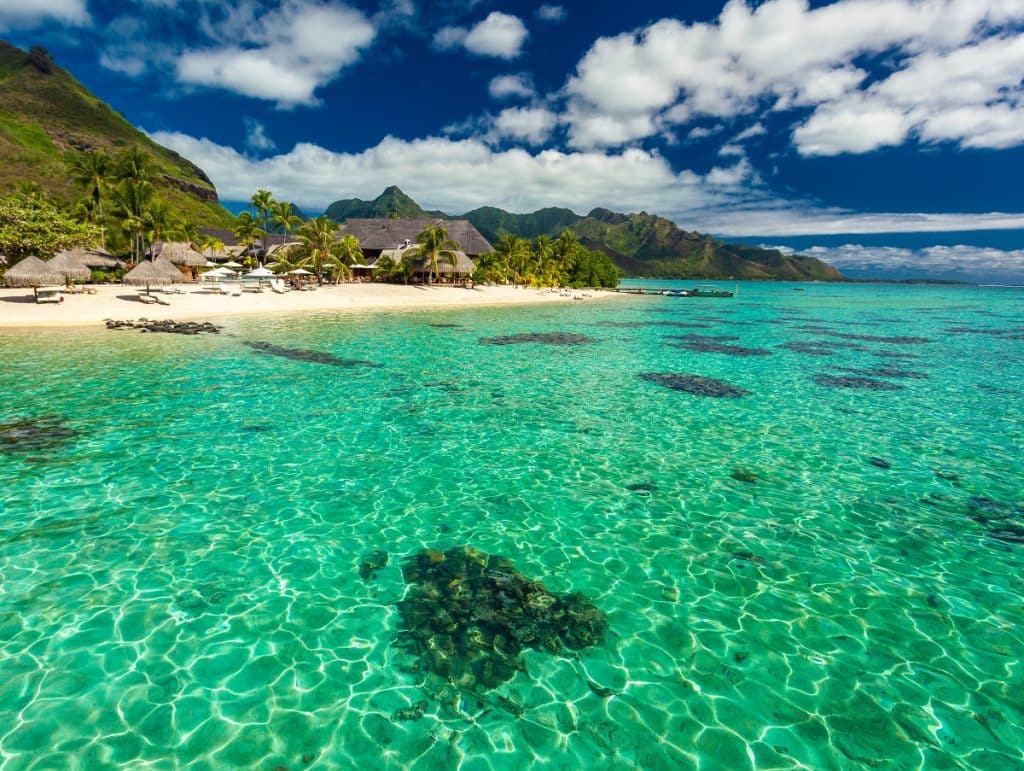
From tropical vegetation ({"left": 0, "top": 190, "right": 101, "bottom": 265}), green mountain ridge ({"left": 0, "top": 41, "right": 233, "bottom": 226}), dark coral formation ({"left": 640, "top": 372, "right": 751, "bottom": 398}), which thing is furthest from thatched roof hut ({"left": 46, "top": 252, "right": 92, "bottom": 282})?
green mountain ridge ({"left": 0, "top": 41, "right": 233, "bottom": 226})

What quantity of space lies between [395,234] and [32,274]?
46599mm

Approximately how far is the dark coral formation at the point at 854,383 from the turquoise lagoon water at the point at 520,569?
399 centimetres

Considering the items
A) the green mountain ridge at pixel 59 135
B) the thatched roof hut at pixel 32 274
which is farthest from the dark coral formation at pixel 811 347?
the green mountain ridge at pixel 59 135

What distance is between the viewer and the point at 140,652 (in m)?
5.32

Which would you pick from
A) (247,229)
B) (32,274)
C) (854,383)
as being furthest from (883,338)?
(247,229)

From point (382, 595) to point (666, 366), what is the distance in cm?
1954

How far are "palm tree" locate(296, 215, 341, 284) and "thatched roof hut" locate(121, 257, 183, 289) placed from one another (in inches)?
762

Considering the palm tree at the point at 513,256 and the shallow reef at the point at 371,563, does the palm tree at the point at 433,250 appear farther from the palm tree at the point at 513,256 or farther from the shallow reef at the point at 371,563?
the shallow reef at the point at 371,563

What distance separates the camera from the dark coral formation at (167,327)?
91.0 ft

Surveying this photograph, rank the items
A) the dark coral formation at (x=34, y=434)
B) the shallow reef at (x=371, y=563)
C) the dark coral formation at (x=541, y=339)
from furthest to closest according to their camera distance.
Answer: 1. the dark coral formation at (x=541, y=339)
2. the dark coral formation at (x=34, y=434)
3. the shallow reef at (x=371, y=563)

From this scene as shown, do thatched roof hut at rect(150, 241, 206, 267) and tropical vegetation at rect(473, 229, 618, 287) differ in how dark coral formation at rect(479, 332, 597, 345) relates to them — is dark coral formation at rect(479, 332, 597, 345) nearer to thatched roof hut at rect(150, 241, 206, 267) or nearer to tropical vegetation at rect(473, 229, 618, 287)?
tropical vegetation at rect(473, 229, 618, 287)

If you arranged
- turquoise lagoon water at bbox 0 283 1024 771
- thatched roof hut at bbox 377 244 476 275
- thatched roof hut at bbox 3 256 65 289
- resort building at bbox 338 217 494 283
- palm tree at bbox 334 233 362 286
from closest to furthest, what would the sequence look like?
turquoise lagoon water at bbox 0 283 1024 771, thatched roof hut at bbox 3 256 65 289, palm tree at bbox 334 233 362 286, thatched roof hut at bbox 377 244 476 275, resort building at bbox 338 217 494 283

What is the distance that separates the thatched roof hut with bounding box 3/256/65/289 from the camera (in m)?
30.8

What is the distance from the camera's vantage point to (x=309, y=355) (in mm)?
22922
